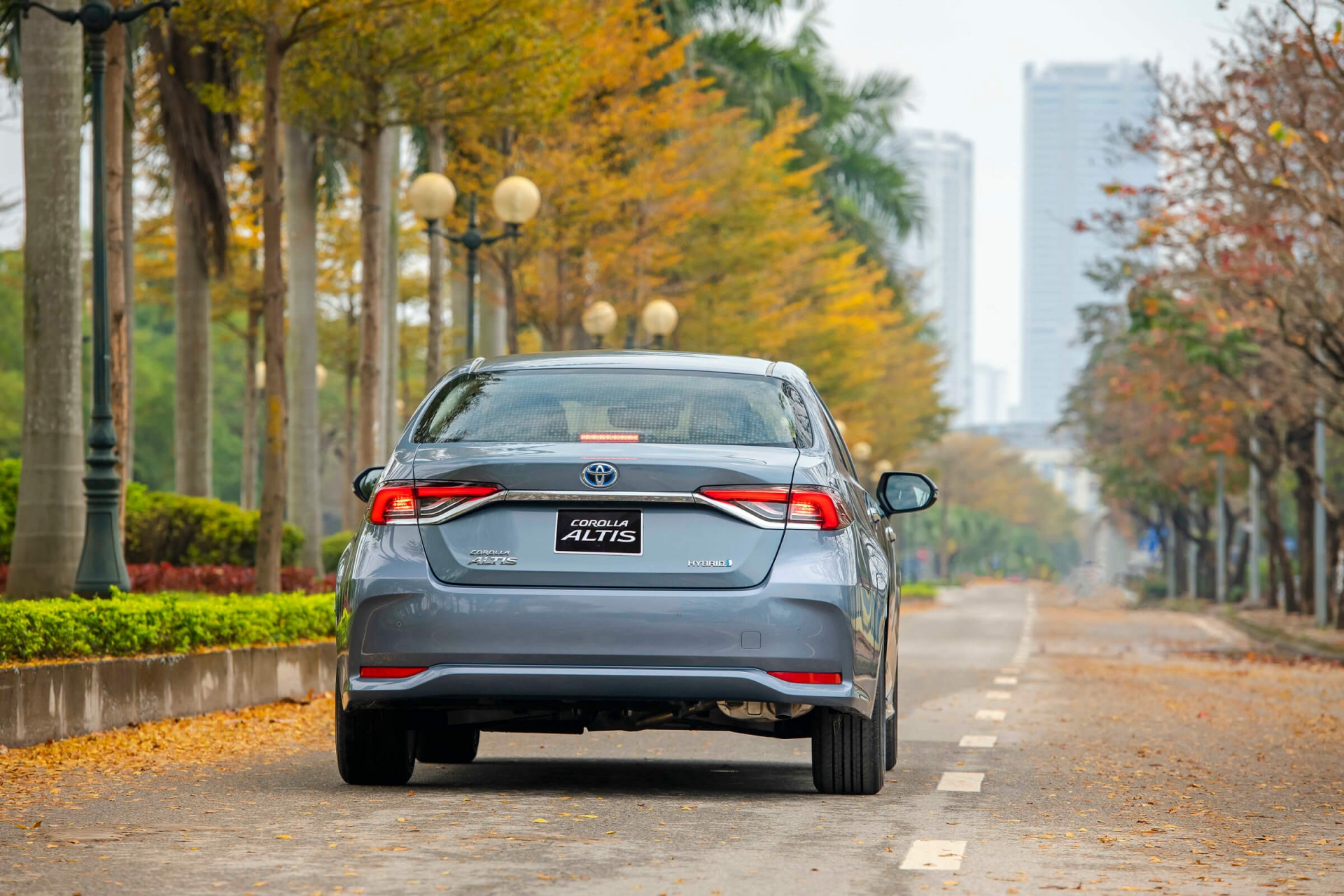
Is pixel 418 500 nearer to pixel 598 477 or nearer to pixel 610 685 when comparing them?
pixel 598 477

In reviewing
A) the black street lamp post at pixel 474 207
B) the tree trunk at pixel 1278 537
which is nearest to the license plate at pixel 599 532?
the black street lamp post at pixel 474 207

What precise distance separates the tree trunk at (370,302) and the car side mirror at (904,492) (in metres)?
11.1

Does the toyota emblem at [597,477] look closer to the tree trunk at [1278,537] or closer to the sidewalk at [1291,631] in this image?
the sidewalk at [1291,631]

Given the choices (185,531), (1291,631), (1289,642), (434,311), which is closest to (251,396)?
(434,311)

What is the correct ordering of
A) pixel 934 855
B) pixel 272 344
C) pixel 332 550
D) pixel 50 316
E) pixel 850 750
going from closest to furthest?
pixel 934 855
pixel 850 750
pixel 50 316
pixel 272 344
pixel 332 550

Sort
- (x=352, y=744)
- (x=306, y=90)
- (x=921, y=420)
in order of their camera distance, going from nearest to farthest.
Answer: (x=352, y=744) → (x=306, y=90) → (x=921, y=420)

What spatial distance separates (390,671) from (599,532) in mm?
912

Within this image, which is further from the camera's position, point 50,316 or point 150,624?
point 50,316

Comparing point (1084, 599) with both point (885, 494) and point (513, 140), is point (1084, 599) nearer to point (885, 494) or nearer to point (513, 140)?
point (513, 140)

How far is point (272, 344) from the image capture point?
1677 cm

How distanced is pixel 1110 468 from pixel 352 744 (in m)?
56.4

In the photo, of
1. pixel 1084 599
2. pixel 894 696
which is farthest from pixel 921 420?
pixel 894 696

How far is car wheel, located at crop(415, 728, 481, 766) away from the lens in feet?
30.3

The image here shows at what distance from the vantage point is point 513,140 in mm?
30516
